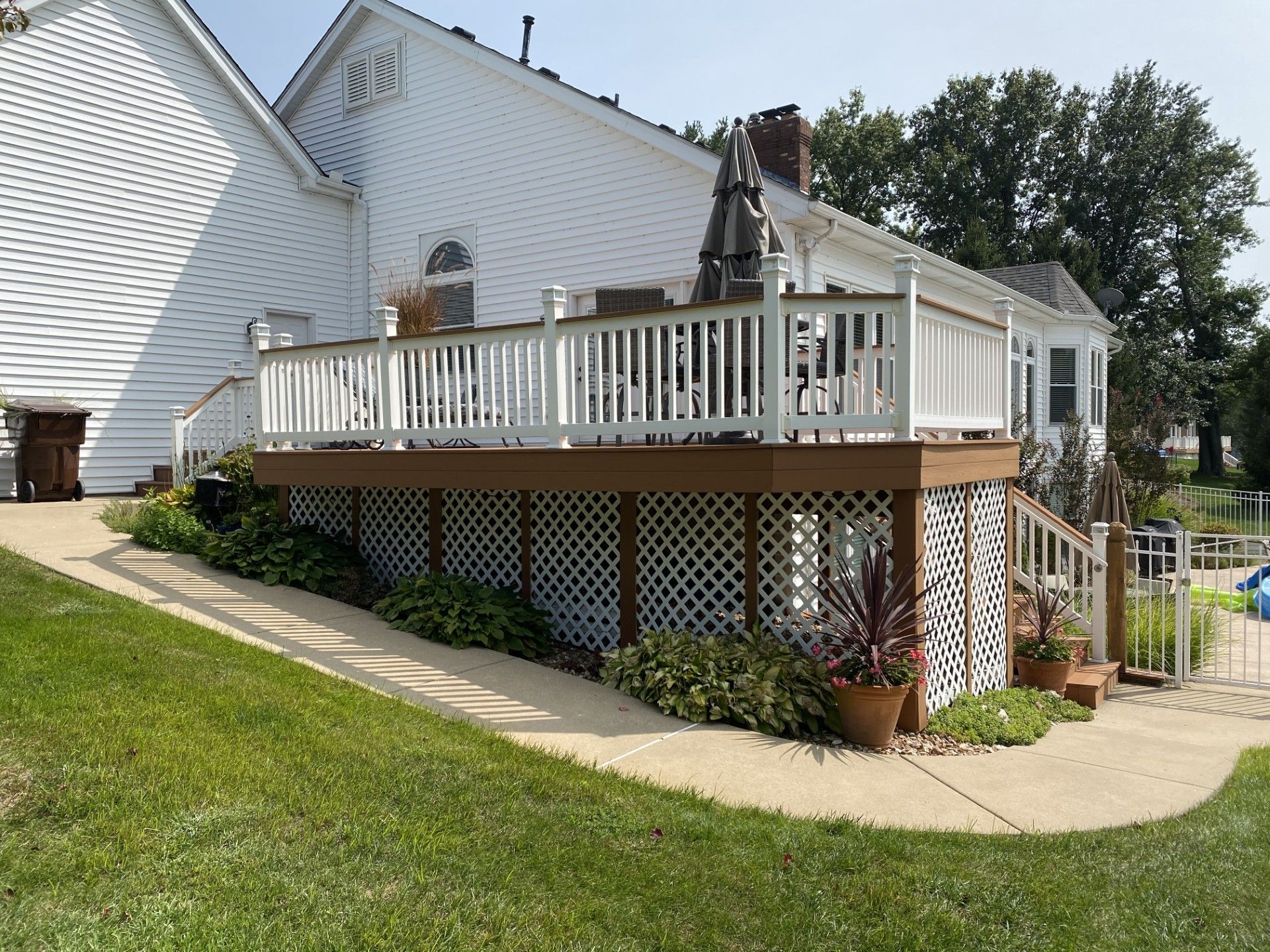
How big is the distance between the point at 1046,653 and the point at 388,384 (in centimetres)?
581

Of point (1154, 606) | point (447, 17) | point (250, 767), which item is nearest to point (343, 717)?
point (250, 767)

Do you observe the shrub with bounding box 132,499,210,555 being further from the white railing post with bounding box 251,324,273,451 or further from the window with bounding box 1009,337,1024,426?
the window with bounding box 1009,337,1024,426

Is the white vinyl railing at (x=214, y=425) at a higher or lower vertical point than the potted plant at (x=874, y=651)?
higher

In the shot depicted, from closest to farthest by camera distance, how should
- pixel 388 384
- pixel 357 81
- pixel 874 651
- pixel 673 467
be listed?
pixel 874 651 < pixel 673 467 < pixel 388 384 < pixel 357 81

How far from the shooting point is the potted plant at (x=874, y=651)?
536 cm

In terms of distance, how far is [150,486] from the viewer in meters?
11.3

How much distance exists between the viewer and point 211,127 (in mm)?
13047

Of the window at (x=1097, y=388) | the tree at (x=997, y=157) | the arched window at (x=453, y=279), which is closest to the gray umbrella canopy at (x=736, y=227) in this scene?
the arched window at (x=453, y=279)

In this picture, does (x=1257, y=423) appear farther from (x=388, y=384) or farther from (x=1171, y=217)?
(x=388, y=384)

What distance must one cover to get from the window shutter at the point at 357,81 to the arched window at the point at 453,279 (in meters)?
2.93

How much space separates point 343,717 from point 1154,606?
27.6 ft

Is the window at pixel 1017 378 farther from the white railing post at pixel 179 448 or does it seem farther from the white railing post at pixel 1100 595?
the white railing post at pixel 179 448

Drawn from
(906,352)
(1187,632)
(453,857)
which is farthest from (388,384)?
(1187,632)

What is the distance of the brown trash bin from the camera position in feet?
34.7
